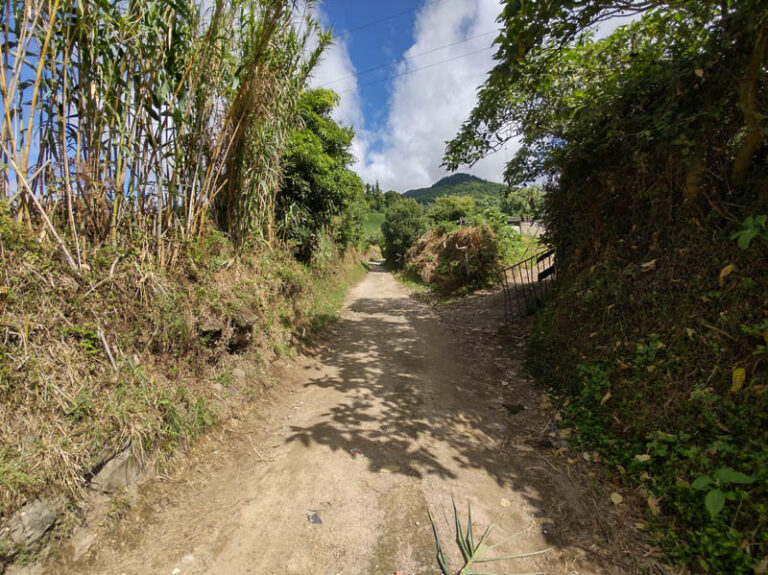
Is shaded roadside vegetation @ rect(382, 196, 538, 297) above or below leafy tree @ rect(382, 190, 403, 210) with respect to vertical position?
below

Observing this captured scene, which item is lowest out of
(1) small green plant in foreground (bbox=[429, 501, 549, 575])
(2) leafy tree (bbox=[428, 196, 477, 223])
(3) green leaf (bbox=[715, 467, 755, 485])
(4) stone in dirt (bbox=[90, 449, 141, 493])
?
(1) small green plant in foreground (bbox=[429, 501, 549, 575])

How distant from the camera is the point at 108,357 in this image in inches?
95.0

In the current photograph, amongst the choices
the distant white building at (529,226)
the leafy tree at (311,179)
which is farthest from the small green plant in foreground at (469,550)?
the leafy tree at (311,179)

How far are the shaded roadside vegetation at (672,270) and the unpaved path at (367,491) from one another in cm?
49

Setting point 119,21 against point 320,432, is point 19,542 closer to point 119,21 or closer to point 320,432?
point 320,432

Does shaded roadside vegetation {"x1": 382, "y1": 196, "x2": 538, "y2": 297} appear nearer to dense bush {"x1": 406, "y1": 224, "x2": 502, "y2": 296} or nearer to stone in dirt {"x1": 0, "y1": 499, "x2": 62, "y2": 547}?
dense bush {"x1": 406, "y1": 224, "x2": 502, "y2": 296}

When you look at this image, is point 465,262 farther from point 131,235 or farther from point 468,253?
point 131,235

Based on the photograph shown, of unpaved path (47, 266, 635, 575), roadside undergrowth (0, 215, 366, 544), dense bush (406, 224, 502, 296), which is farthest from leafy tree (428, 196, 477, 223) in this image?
roadside undergrowth (0, 215, 366, 544)

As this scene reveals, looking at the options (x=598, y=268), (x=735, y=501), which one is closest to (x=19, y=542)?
(x=735, y=501)

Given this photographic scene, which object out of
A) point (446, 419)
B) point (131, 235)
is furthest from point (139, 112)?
point (446, 419)

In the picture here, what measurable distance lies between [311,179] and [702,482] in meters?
7.30

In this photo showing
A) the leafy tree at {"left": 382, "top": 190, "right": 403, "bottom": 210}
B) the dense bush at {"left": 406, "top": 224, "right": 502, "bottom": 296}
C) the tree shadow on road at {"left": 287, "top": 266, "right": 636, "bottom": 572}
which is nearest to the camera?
the tree shadow on road at {"left": 287, "top": 266, "right": 636, "bottom": 572}

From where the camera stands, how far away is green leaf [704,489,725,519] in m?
1.77

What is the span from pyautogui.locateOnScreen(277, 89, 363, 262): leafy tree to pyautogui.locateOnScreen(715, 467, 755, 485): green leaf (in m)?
6.04
